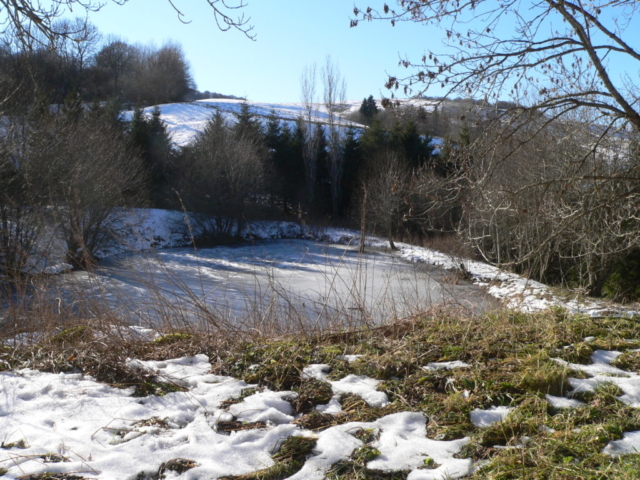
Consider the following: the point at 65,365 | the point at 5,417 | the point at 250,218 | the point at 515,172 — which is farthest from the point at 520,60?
the point at 250,218

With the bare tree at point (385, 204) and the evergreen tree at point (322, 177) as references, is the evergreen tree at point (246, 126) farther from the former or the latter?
the bare tree at point (385, 204)

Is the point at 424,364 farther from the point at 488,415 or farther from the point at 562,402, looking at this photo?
the point at 562,402

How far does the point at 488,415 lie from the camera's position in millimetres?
2336

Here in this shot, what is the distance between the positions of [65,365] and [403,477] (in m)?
2.26

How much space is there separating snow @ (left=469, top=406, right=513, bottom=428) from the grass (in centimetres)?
4

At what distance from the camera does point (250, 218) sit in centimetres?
2612

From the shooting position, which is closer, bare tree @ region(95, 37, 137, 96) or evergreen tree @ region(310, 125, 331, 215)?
evergreen tree @ region(310, 125, 331, 215)

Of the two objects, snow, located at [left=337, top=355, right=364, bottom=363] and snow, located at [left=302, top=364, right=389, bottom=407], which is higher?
snow, located at [left=337, top=355, right=364, bottom=363]

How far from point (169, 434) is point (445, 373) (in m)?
1.49

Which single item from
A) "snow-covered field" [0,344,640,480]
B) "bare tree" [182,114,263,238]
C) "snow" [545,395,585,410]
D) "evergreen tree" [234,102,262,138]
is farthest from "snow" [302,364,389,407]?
"evergreen tree" [234,102,262,138]

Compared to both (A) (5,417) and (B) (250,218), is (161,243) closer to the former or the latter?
(B) (250,218)

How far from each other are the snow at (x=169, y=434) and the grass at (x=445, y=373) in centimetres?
6

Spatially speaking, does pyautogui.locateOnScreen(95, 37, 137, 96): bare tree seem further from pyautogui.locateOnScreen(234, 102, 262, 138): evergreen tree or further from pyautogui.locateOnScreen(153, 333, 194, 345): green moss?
pyautogui.locateOnScreen(153, 333, 194, 345): green moss

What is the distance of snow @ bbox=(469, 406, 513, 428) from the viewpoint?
89.7 inches
